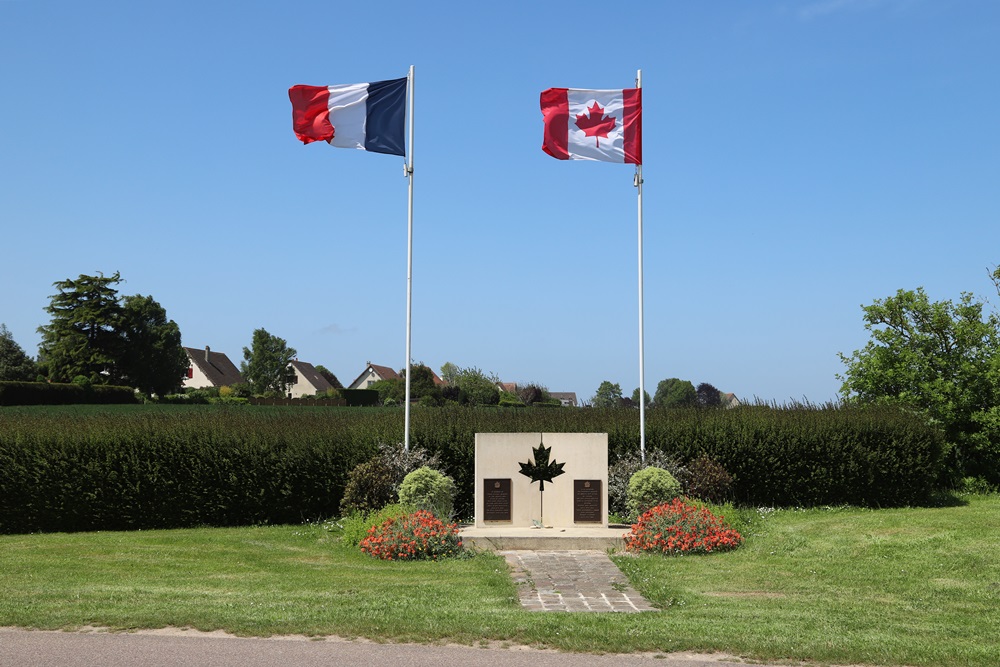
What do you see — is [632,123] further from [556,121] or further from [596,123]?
[556,121]

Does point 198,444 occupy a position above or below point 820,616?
above

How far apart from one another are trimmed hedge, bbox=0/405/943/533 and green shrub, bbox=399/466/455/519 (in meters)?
2.77

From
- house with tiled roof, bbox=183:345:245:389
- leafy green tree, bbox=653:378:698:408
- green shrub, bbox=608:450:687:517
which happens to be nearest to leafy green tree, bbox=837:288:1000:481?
green shrub, bbox=608:450:687:517

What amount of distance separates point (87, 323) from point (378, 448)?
2711 inches

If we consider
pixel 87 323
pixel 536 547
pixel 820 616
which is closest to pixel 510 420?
pixel 536 547

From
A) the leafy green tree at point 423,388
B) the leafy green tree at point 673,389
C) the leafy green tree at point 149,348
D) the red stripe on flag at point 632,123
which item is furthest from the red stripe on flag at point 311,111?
the leafy green tree at point 673,389

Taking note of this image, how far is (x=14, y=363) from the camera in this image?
8606 centimetres

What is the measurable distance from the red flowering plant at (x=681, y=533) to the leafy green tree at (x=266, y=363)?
3542 inches

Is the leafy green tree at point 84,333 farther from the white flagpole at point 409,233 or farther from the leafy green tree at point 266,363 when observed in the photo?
the white flagpole at point 409,233

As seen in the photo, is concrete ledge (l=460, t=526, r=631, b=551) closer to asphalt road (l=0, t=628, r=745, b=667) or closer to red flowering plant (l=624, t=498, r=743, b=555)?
red flowering plant (l=624, t=498, r=743, b=555)

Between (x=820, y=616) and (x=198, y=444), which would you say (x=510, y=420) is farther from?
(x=820, y=616)

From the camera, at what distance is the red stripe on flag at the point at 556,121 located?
18438 mm

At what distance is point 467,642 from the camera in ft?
28.6

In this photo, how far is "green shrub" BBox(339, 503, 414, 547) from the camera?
16.4m
